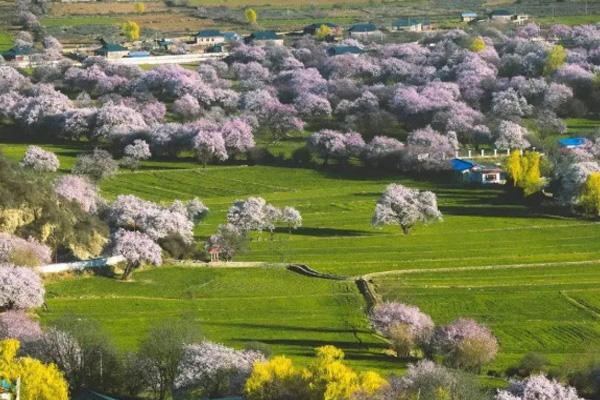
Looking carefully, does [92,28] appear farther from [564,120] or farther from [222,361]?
[222,361]

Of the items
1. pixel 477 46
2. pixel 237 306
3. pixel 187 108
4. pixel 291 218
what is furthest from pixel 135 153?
pixel 477 46

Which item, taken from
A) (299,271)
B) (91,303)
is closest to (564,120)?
(299,271)

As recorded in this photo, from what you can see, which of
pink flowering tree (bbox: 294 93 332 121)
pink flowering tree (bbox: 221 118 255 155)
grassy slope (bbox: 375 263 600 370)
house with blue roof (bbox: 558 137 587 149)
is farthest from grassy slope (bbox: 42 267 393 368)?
pink flowering tree (bbox: 294 93 332 121)

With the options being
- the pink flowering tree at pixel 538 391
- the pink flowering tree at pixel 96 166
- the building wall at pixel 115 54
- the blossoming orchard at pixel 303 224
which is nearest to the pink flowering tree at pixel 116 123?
the blossoming orchard at pixel 303 224

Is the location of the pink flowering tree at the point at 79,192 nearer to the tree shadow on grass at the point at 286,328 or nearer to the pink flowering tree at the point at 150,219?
the pink flowering tree at the point at 150,219

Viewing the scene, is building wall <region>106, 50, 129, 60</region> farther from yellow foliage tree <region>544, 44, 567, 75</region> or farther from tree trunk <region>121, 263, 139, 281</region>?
tree trunk <region>121, 263, 139, 281</region>

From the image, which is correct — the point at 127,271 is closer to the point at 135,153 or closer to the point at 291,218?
the point at 291,218
